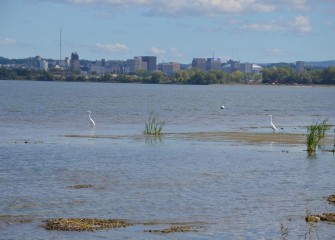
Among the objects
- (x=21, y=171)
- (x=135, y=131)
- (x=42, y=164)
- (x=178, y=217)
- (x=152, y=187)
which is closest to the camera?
(x=178, y=217)

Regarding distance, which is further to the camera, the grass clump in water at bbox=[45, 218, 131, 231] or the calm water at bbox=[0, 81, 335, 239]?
the calm water at bbox=[0, 81, 335, 239]

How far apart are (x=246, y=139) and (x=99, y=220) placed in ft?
82.9

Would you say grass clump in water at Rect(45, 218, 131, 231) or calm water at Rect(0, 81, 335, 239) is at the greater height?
grass clump in water at Rect(45, 218, 131, 231)

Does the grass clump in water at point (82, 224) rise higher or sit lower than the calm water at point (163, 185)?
higher

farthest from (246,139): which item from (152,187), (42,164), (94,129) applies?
(152,187)

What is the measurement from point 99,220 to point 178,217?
222cm

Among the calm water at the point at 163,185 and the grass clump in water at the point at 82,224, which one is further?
the calm water at the point at 163,185

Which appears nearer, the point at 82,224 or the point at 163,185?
the point at 82,224

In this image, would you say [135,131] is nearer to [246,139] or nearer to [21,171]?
[246,139]

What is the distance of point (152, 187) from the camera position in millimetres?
26156

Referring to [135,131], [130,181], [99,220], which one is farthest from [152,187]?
[135,131]

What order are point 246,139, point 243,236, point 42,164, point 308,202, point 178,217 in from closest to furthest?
point 243,236
point 178,217
point 308,202
point 42,164
point 246,139

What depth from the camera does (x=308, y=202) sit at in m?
23.8

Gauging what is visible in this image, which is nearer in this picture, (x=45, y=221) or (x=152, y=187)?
(x=45, y=221)
